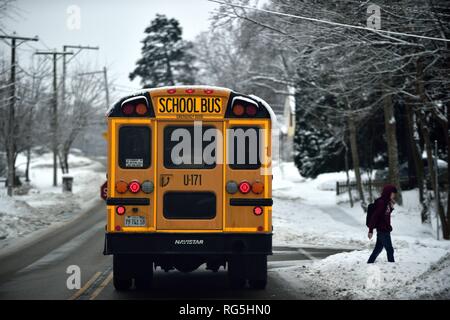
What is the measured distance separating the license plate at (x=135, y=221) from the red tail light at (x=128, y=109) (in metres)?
1.49

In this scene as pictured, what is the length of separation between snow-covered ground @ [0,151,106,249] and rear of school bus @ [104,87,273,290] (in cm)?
1004

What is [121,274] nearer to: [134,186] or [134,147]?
[134,186]

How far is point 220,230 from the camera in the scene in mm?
10852

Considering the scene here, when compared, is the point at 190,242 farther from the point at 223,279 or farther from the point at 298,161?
the point at 298,161

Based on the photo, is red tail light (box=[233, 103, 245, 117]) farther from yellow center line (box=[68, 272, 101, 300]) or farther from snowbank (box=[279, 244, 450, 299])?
yellow center line (box=[68, 272, 101, 300])

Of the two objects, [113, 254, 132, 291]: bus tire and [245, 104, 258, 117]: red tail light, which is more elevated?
[245, 104, 258, 117]: red tail light

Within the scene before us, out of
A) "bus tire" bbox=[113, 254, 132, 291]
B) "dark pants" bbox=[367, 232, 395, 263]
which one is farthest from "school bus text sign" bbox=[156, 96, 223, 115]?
"dark pants" bbox=[367, 232, 395, 263]

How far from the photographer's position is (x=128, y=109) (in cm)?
1092

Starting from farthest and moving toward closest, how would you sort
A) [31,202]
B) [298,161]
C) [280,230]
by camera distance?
[298,161], [31,202], [280,230]

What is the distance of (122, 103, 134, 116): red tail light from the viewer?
1092 centimetres

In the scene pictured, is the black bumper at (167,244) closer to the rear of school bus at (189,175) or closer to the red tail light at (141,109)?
the rear of school bus at (189,175)

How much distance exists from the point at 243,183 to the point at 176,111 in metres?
1.42
